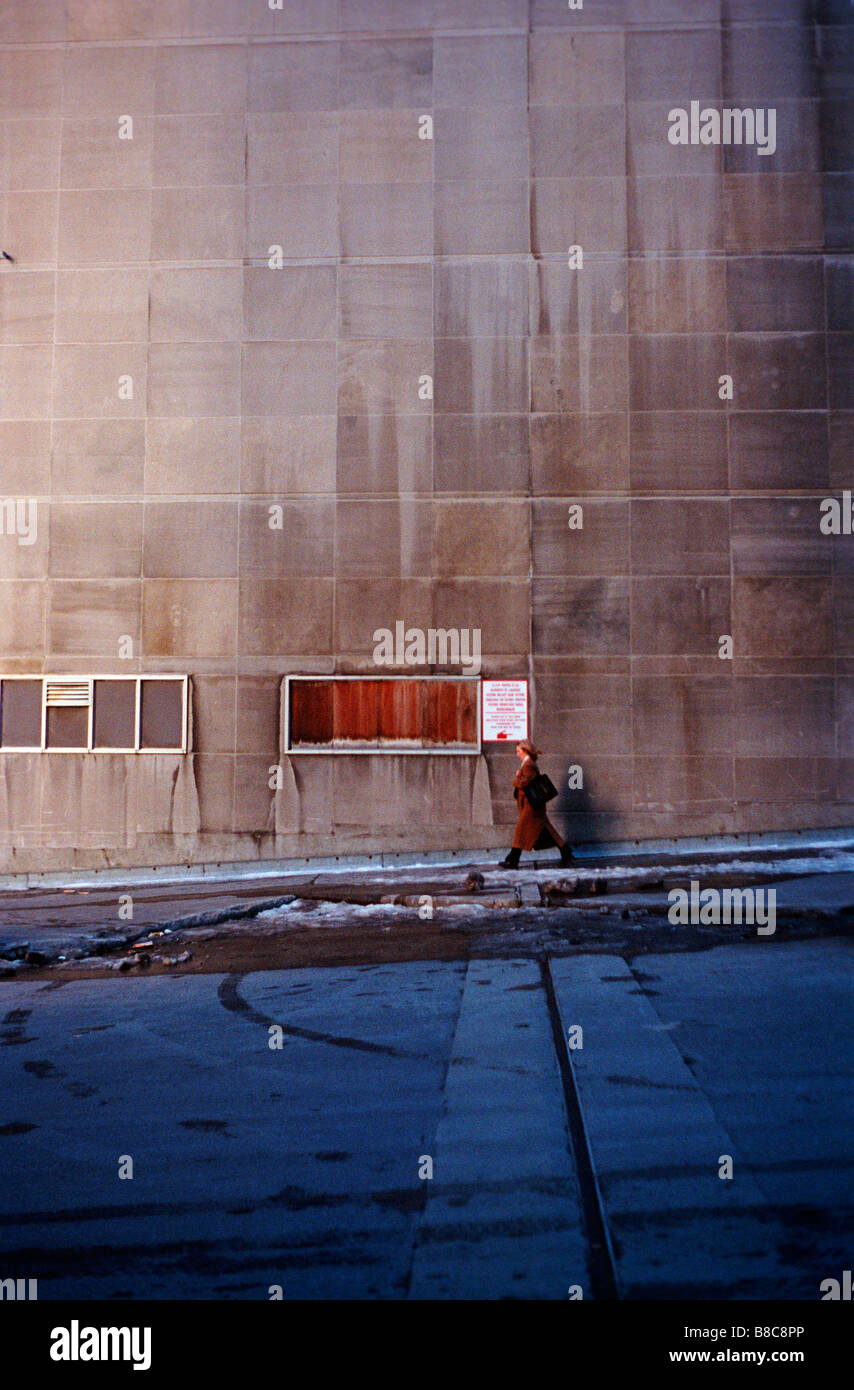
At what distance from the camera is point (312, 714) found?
16.2m

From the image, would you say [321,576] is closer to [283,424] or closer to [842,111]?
[283,424]

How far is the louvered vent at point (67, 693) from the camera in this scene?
54.0ft

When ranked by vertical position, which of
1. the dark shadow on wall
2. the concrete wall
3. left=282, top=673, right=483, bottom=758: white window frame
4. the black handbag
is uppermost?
the concrete wall

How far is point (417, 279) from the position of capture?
16297mm

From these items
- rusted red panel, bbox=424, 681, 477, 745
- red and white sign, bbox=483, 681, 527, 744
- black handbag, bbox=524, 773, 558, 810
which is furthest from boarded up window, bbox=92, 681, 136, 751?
black handbag, bbox=524, 773, 558, 810

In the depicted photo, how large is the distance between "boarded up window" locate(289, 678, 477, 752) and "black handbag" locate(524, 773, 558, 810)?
2069mm

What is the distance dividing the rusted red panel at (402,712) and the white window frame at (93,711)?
2996mm

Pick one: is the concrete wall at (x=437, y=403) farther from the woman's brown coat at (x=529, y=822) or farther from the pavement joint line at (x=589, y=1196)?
the pavement joint line at (x=589, y=1196)

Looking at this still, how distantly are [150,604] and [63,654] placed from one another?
5.11 feet

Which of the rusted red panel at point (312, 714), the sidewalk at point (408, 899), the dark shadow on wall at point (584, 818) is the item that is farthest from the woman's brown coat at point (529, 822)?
the rusted red panel at point (312, 714)

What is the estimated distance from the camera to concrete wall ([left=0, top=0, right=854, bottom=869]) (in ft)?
52.3

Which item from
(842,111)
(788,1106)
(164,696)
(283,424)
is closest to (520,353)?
(283,424)

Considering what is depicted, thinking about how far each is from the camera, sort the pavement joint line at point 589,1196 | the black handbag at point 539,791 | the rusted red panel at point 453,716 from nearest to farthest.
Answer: the pavement joint line at point 589,1196
the black handbag at point 539,791
the rusted red panel at point 453,716

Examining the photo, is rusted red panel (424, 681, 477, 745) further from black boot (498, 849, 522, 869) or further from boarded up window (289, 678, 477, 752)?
black boot (498, 849, 522, 869)
